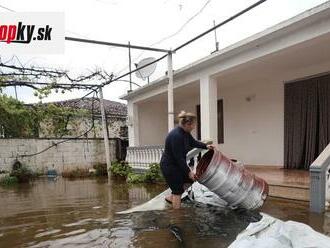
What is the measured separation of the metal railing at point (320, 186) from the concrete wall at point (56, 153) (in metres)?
12.7

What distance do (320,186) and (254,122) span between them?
5.96 m

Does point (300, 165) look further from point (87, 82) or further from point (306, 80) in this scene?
point (87, 82)

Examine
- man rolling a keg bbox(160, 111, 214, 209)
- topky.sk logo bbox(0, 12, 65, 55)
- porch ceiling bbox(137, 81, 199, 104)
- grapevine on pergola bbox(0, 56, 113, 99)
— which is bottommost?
man rolling a keg bbox(160, 111, 214, 209)

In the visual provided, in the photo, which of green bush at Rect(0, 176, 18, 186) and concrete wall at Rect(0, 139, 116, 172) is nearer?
green bush at Rect(0, 176, 18, 186)

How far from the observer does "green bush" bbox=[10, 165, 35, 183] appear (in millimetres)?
13633

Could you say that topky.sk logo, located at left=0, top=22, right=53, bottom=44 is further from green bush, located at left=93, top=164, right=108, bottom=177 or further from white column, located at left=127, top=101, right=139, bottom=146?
green bush, located at left=93, top=164, right=108, bottom=177

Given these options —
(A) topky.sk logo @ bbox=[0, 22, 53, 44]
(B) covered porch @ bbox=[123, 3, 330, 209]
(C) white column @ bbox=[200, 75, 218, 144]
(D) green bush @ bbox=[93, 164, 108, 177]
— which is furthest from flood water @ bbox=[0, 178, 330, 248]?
(D) green bush @ bbox=[93, 164, 108, 177]

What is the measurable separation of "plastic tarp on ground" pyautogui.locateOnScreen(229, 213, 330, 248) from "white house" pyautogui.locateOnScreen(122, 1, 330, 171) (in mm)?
4664

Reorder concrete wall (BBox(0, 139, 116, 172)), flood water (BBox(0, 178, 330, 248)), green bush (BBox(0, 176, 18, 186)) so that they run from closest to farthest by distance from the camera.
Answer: flood water (BBox(0, 178, 330, 248)) < green bush (BBox(0, 176, 18, 186)) < concrete wall (BBox(0, 139, 116, 172))

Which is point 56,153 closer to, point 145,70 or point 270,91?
point 145,70

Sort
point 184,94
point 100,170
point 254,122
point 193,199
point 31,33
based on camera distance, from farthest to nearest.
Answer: point 100,170, point 184,94, point 254,122, point 31,33, point 193,199

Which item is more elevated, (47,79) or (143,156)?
(47,79)

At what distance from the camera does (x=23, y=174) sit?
13.9 metres

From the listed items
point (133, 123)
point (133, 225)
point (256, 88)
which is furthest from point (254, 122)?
point (133, 225)
